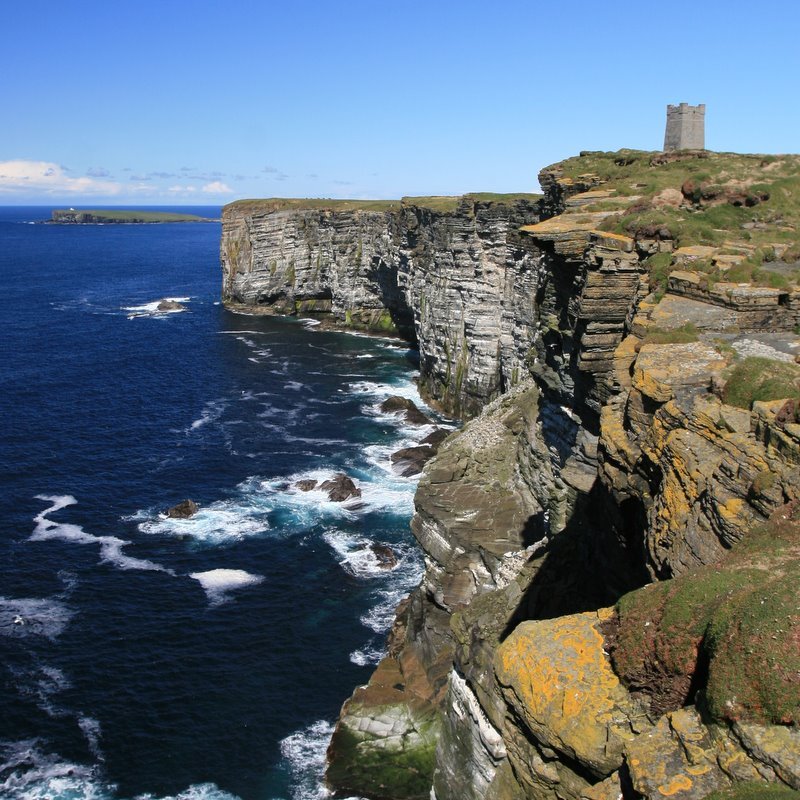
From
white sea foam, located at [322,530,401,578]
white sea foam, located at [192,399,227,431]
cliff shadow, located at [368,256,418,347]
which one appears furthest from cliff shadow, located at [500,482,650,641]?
Answer: cliff shadow, located at [368,256,418,347]

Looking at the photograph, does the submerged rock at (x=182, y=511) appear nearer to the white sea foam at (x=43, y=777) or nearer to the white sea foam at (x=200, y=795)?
the white sea foam at (x=43, y=777)

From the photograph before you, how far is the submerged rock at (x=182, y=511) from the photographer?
60.7 metres

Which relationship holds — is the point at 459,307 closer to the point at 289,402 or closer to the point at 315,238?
the point at 289,402

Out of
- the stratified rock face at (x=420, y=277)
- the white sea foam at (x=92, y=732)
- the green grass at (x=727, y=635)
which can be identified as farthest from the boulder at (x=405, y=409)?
the green grass at (x=727, y=635)

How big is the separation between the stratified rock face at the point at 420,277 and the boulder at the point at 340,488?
21.0 m

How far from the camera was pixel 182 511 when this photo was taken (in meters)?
60.9

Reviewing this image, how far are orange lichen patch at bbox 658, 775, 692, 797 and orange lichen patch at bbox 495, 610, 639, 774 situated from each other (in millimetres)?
1472

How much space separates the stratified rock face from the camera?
79.9 metres

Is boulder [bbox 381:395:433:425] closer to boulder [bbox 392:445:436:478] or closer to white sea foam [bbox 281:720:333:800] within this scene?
boulder [bbox 392:445:436:478]

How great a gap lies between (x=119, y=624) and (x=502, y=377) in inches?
1885

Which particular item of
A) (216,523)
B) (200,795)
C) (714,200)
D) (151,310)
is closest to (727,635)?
(714,200)

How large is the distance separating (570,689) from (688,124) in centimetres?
4416

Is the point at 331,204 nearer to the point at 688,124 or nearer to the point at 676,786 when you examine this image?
the point at 688,124

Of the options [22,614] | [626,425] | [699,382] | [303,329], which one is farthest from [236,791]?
[303,329]
